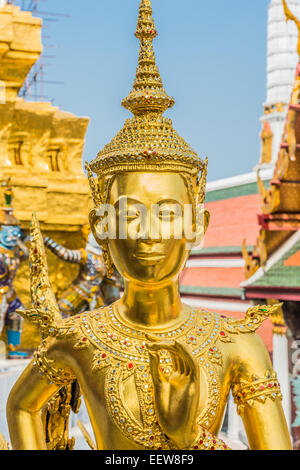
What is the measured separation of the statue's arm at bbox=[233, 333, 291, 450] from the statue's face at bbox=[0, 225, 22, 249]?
14.4ft

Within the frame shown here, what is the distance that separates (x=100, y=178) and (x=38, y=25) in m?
5.29

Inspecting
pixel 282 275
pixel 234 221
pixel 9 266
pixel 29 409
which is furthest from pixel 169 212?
pixel 234 221

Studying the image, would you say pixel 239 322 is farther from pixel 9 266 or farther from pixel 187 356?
pixel 9 266

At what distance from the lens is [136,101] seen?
2385 millimetres

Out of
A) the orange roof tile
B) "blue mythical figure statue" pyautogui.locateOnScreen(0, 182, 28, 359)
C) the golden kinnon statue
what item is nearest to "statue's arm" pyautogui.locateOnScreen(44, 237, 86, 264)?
"blue mythical figure statue" pyautogui.locateOnScreen(0, 182, 28, 359)

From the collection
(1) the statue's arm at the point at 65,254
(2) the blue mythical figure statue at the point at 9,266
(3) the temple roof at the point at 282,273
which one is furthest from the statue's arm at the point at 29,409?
(1) the statue's arm at the point at 65,254

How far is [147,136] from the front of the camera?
A: 90.9 inches

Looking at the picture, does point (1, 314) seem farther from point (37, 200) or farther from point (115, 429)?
point (115, 429)

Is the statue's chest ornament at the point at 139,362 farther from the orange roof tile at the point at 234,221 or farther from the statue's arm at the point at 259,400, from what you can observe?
the orange roof tile at the point at 234,221

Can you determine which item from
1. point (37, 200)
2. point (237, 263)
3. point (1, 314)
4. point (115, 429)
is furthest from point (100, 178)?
point (237, 263)

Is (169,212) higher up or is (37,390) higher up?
(169,212)

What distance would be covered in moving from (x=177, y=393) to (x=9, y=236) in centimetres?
467

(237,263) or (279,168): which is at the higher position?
(279,168)

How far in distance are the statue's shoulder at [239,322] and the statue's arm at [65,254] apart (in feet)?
16.1
